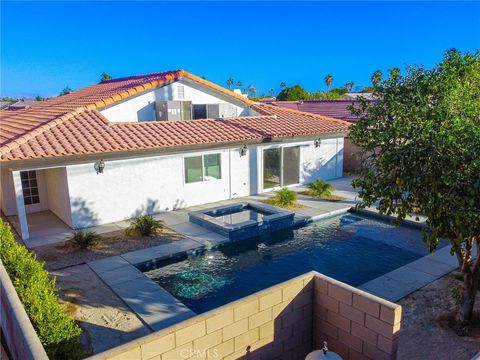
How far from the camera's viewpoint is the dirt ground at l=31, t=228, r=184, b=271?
12.0 m

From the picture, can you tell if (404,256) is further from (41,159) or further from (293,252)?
(41,159)

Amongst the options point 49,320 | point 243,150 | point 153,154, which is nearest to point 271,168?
point 243,150

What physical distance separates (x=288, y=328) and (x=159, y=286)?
460 cm

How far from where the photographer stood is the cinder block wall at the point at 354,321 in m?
5.89

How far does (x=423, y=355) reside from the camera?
7266 mm

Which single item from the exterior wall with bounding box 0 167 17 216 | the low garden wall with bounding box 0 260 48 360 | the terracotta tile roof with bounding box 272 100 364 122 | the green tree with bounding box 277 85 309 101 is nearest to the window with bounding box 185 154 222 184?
the exterior wall with bounding box 0 167 17 216

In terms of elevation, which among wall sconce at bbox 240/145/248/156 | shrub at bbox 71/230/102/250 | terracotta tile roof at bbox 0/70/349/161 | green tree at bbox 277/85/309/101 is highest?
green tree at bbox 277/85/309/101

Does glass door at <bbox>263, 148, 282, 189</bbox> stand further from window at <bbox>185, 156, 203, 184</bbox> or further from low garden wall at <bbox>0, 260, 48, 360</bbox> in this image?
low garden wall at <bbox>0, 260, 48, 360</bbox>

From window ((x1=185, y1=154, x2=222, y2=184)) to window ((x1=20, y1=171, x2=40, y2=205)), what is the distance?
6.90 metres

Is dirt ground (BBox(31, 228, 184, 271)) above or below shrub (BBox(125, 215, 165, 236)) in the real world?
below

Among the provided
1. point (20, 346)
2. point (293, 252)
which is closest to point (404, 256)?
point (293, 252)

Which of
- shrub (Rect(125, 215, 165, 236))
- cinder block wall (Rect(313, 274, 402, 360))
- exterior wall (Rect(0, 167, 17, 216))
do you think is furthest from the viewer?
A: exterior wall (Rect(0, 167, 17, 216))

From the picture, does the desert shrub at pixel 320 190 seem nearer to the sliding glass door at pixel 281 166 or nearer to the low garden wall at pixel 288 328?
the sliding glass door at pixel 281 166

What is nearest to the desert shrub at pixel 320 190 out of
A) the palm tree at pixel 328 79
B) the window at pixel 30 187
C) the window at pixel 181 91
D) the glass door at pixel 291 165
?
the glass door at pixel 291 165
